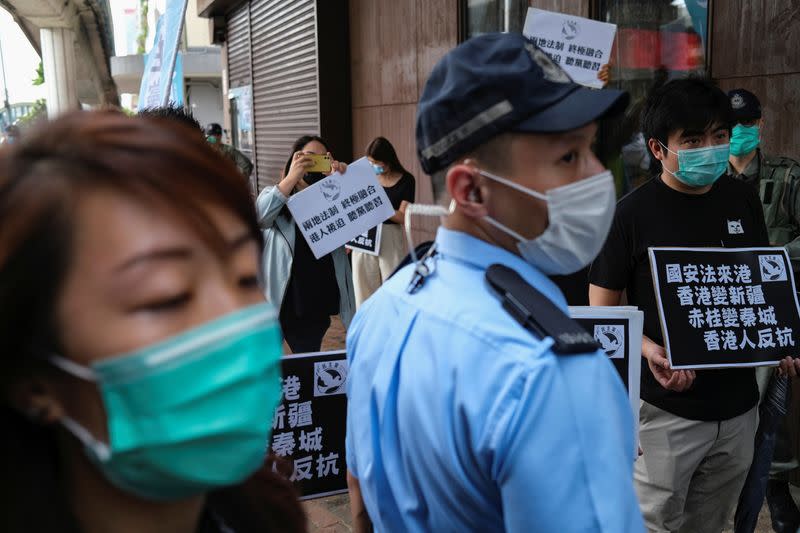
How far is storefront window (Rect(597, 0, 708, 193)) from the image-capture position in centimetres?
471

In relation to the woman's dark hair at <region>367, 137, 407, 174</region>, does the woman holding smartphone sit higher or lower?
lower

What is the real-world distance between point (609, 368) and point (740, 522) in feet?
6.97

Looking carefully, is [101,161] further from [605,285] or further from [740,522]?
[740,522]

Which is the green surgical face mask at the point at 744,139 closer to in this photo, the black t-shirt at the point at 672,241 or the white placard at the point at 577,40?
the white placard at the point at 577,40

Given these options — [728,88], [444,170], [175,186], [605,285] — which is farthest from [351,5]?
[175,186]

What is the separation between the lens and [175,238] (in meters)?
0.97

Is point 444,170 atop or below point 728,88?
below

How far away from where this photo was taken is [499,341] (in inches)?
53.7

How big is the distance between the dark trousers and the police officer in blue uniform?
2992 millimetres

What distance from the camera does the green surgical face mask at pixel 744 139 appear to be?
3.93 m

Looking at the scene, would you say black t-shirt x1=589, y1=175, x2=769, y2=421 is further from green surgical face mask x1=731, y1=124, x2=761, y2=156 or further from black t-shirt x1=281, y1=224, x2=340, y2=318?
black t-shirt x1=281, y1=224, x2=340, y2=318

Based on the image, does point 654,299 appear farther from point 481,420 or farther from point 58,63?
point 58,63

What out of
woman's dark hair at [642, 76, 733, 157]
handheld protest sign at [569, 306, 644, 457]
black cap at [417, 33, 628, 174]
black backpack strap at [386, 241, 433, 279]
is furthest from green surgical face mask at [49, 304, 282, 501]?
woman's dark hair at [642, 76, 733, 157]

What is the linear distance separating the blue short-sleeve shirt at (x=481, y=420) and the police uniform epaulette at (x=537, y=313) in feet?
0.06
